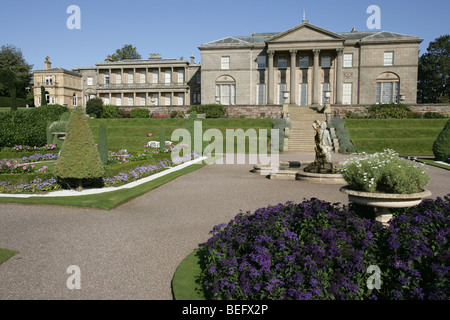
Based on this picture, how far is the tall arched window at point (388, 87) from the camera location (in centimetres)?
4925

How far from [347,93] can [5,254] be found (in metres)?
49.8

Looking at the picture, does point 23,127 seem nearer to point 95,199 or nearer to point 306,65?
point 95,199

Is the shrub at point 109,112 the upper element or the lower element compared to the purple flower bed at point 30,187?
upper

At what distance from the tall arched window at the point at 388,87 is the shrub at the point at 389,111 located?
17.5ft

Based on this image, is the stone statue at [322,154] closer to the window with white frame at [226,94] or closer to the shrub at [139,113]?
the shrub at [139,113]

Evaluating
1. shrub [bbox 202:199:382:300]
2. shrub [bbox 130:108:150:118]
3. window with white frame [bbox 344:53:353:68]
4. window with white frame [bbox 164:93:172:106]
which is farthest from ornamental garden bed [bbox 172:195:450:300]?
window with white frame [bbox 164:93:172:106]

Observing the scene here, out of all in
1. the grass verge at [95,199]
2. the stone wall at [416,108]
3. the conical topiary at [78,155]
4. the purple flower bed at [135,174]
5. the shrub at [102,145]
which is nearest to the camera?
the grass verge at [95,199]

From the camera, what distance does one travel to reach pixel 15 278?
6629mm

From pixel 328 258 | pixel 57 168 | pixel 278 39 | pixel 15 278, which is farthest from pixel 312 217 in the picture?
pixel 278 39

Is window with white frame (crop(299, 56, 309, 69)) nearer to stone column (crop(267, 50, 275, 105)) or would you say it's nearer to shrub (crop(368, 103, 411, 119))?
stone column (crop(267, 50, 275, 105))

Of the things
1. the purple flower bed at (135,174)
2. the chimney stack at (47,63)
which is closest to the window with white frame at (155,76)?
the chimney stack at (47,63)

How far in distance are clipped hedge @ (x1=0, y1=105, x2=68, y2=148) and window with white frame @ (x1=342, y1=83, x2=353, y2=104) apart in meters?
Answer: 37.5

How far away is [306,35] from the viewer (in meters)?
47.8

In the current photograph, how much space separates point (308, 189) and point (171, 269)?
9.21 meters
